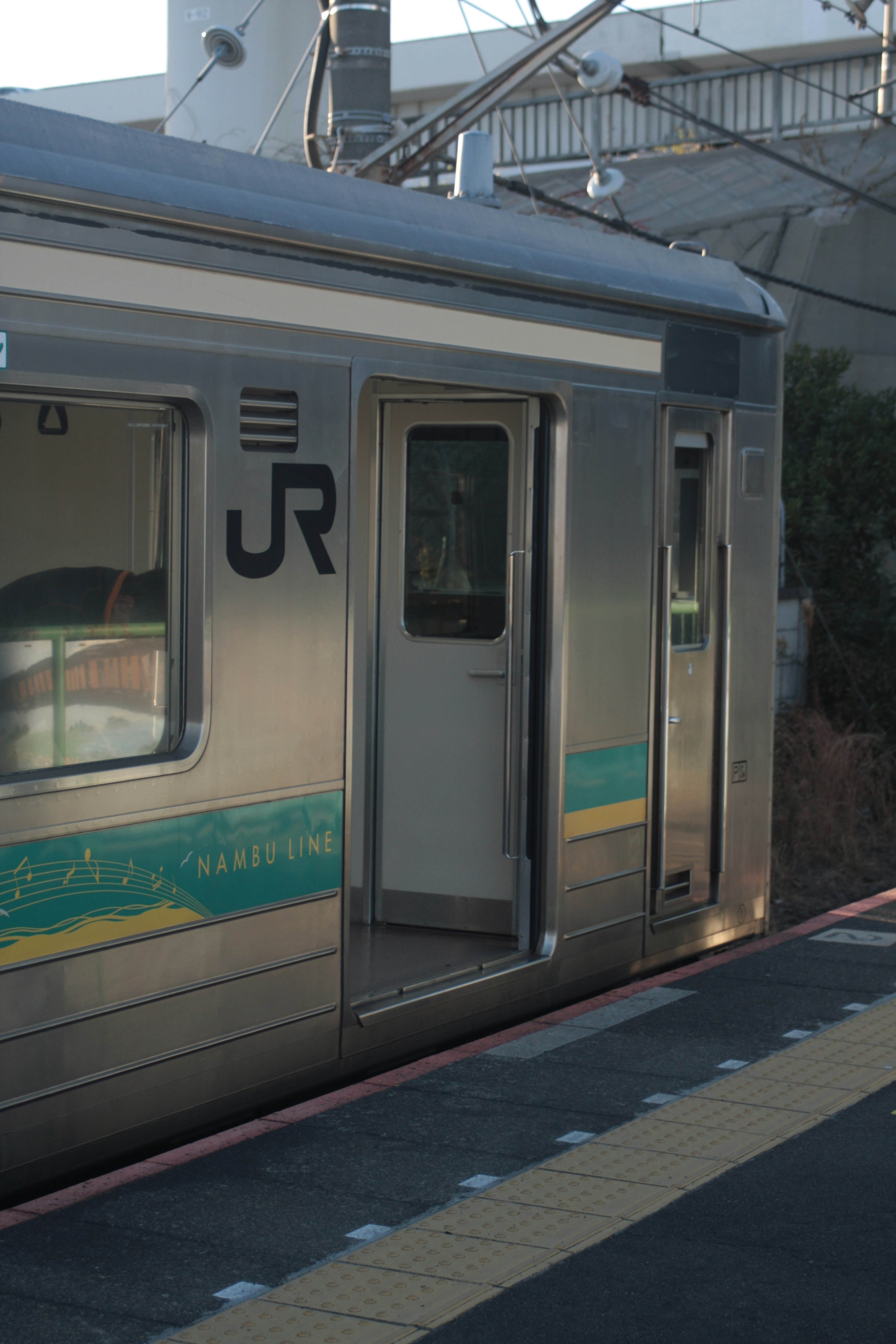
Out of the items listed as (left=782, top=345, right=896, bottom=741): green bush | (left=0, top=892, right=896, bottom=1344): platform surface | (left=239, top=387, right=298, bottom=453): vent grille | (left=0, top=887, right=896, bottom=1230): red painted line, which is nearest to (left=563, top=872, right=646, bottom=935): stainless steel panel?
(left=0, top=887, right=896, bottom=1230): red painted line

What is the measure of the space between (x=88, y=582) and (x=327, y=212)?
1406mm

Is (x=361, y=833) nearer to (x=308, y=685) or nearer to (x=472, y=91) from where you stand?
(x=308, y=685)

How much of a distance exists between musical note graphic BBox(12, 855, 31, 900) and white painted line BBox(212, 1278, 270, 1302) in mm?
1026

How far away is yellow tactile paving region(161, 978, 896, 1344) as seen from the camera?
333 cm

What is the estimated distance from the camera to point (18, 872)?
372cm

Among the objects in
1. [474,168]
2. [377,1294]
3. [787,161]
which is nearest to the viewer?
[377,1294]

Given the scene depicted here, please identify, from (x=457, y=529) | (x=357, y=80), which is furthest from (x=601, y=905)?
(x=357, y=80)

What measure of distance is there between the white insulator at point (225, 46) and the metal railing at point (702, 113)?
8879 mm

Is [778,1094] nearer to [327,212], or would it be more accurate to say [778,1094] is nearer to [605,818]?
[605,818]

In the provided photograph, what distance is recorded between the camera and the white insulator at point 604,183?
32.5ft

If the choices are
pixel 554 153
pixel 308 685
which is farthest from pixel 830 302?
pixel 308 685

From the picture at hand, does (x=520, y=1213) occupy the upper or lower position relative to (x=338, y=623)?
lower

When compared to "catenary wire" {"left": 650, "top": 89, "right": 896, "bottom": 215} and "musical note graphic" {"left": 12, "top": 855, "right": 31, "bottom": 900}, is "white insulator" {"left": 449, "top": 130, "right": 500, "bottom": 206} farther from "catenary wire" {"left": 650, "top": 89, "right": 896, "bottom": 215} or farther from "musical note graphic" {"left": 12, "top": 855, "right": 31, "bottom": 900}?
"catenary wire" {"left": 650, "top": 89, "right": 896, "bottom": 215}

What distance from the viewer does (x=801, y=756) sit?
387 inches
